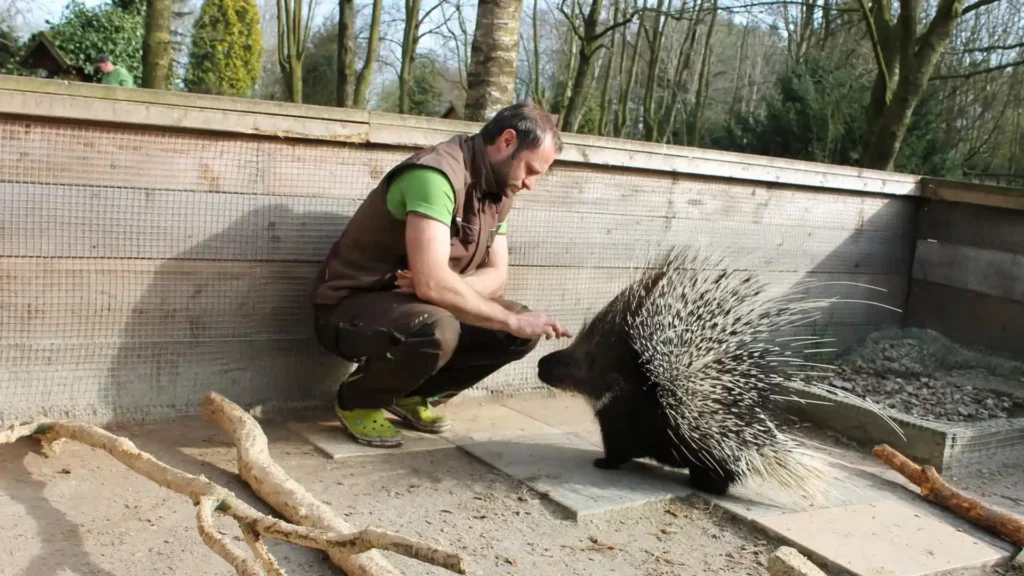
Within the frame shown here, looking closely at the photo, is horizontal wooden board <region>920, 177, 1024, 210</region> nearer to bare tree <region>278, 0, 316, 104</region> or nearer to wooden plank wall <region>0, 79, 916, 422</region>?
wooden plank wall <region>0, 79, 916, 422</region>

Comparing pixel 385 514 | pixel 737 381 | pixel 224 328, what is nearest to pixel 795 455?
pixel 737 381

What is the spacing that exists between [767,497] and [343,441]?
144 cm

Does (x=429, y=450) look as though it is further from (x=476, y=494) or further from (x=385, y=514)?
(x=385, y=514)

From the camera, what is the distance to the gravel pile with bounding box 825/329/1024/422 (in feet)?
12.7

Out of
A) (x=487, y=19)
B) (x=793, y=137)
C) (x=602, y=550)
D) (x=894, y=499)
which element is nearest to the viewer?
(x=602, y=550)

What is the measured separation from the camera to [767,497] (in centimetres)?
285

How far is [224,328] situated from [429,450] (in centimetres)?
85

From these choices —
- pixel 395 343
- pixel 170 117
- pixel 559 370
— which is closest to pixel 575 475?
pixel 559 370

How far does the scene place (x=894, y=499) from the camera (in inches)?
116

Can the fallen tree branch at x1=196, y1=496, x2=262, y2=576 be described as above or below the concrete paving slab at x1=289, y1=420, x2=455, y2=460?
above

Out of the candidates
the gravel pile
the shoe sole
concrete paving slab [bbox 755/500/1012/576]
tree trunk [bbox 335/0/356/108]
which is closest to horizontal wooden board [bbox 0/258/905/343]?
the shoe sole

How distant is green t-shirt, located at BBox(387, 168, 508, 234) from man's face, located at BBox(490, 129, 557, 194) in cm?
22

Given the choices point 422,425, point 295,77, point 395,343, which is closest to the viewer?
point 395,343

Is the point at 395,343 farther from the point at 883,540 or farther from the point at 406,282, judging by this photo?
the point at 883,540
